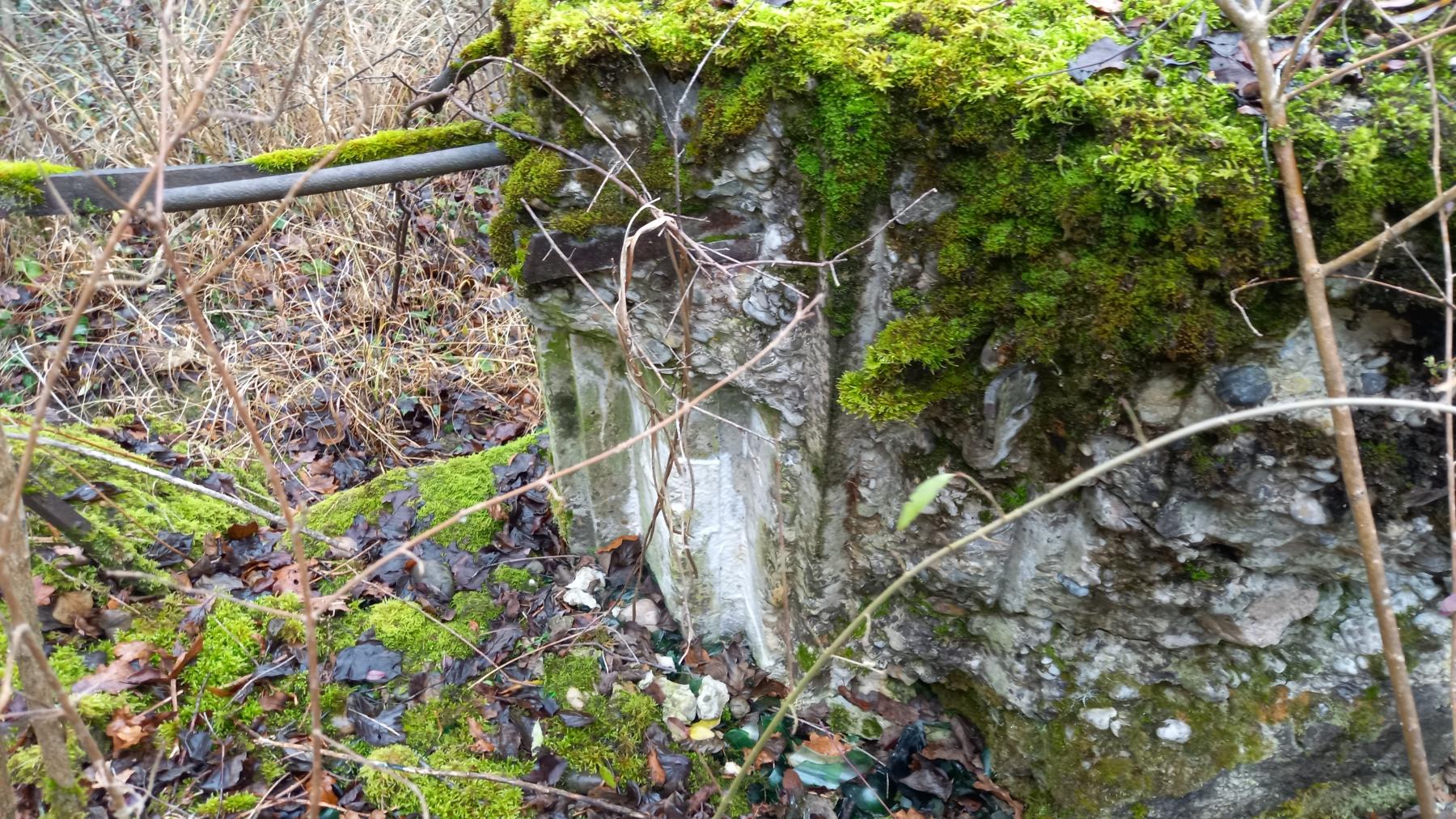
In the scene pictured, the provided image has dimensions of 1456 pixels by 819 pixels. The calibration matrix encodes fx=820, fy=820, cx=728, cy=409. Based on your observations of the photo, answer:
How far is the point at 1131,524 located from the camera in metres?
2.03

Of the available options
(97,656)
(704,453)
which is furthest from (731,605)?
(97,656)

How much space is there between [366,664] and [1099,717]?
2.46 meters

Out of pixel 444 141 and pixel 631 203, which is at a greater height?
pixel 444 141

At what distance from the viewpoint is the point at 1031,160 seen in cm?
180

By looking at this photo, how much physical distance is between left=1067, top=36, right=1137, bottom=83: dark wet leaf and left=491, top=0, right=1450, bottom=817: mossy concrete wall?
0.04 meters

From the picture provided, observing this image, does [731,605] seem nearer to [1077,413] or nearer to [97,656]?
[1077,413]

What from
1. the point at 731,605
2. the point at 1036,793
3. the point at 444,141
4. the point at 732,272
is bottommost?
the point at 1036,793

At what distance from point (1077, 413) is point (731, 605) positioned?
5.36ft

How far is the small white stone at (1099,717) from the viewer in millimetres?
2311

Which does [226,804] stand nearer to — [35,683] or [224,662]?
[224,662]

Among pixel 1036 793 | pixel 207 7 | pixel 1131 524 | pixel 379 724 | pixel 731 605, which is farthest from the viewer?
pixel 207 7

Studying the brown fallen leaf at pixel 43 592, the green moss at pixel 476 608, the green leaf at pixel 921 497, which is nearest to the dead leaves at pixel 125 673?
the brown fallen leaf at pixel 43 592

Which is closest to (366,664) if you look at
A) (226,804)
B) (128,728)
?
(226,804)

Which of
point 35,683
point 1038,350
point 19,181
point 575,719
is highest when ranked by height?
point 19,181
